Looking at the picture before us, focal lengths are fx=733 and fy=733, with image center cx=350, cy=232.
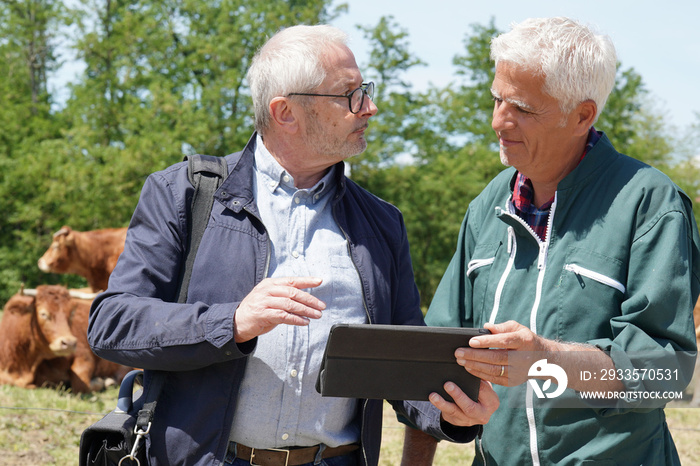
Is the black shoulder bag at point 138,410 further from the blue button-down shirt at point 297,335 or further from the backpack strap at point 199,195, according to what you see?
the blue button-down shirt at point 297,335

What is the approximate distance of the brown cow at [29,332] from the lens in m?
7.75

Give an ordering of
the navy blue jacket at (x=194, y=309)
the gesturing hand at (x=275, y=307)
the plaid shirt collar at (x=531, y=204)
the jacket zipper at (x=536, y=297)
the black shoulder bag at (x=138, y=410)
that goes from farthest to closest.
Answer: the plaid shirt collar at (x=531, y=204)
the jacket zipper at (x=536, y=297)
the black shoulder bag at (x=138, y=410)
the navy blue jacket at (x=194, y=309)
the gesturing hand at (x=275, y=307)

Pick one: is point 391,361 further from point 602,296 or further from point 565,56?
point 565,56

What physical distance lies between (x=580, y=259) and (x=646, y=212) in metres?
0.25

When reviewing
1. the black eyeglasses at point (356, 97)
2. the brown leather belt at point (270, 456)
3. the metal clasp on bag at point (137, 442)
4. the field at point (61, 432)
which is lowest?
the field at point (61, 432)

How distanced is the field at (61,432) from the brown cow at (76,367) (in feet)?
0.72

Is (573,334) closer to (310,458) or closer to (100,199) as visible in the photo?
(310,458)

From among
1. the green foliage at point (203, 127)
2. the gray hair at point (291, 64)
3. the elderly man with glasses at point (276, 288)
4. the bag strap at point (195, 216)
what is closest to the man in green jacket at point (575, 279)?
the elderly man with glasses at point (276, 288)

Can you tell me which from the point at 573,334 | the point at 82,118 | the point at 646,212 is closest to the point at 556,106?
the point at 646,212

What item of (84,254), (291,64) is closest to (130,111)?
(84,254)

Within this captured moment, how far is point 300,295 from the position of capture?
6.66 ft

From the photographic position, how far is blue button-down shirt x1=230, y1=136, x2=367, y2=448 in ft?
7.73

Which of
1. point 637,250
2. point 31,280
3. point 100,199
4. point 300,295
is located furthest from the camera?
point 31,280

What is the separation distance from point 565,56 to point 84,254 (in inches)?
370
